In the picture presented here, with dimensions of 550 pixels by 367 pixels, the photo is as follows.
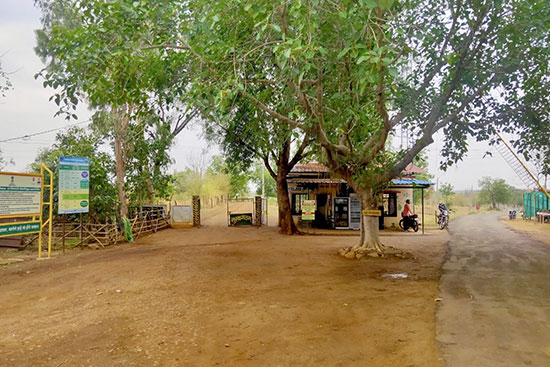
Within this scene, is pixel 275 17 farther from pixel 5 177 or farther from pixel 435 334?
pixel 5 177

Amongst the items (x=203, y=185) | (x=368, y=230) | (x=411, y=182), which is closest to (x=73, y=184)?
(x=368, y=230)

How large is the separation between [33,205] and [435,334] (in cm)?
991

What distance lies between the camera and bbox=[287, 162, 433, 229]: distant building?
2006 centimetres

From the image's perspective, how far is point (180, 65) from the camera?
9.72 metres

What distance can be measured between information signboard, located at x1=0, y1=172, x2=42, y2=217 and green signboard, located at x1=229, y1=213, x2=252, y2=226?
13.0m

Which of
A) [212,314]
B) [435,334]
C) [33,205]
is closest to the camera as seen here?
[435,334]

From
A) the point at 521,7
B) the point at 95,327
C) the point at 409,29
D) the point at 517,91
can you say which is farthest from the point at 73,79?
the point at 517,91

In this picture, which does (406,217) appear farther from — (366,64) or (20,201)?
(20,201)

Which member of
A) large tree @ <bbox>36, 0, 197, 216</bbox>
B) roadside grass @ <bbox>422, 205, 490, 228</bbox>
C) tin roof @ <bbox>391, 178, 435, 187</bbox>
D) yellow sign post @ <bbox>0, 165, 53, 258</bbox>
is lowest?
roadside grass @ <bbox>422, 205, 490, 228</bbox>

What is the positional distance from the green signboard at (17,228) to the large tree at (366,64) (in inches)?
226

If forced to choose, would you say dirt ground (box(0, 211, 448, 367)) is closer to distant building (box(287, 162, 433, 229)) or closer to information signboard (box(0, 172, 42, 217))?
information signboard (box(0, 172, 42, 217))

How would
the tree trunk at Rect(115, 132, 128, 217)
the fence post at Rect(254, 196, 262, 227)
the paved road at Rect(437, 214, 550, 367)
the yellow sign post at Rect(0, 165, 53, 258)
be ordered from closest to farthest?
the paved road at Rect(437, 214, 550, 367) < the yellow sign post at Rect(0, 165, 53, 258) < the tree trunk at Rect(115, 132, 128, 217) < the fence post at Rect(254, 196, 262, 227)

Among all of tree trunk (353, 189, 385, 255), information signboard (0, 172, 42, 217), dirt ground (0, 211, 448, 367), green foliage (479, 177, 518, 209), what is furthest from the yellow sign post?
green foliage (479, 177, 518, 209)

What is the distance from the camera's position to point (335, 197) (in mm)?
20359
